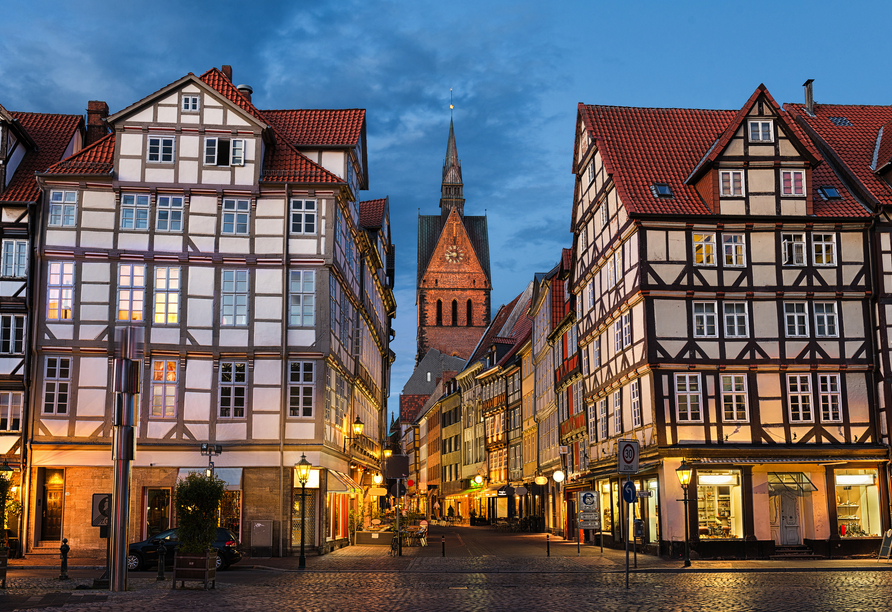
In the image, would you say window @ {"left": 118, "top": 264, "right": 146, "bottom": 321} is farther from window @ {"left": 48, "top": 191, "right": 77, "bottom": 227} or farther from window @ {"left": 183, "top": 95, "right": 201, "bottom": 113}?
window @ {"left": 183, "top": 95, "right": 201, "bottom": 113}

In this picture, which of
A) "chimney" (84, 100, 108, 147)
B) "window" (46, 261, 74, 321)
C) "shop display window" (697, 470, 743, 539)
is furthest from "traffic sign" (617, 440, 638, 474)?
"chimney" (84, 100, 108, 147)

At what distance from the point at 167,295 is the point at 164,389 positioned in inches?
129

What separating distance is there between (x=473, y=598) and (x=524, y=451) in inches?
1784

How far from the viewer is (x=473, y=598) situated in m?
19.7

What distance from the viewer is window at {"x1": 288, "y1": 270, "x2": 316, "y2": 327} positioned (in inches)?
1411

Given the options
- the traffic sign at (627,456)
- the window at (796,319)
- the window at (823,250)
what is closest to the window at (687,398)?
the window at (796,319)

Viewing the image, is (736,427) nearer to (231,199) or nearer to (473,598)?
(473,598)

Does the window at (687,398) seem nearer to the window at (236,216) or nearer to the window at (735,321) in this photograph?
the window at (735,321)

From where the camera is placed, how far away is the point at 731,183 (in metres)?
34.9

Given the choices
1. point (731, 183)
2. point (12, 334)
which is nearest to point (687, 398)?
point (731, 183)

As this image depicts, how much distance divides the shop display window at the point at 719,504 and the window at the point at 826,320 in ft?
18.6

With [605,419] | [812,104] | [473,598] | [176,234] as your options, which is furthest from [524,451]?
[473,598]

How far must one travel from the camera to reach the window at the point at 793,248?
34.9 meters

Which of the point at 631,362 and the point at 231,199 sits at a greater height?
the point at 231,199
